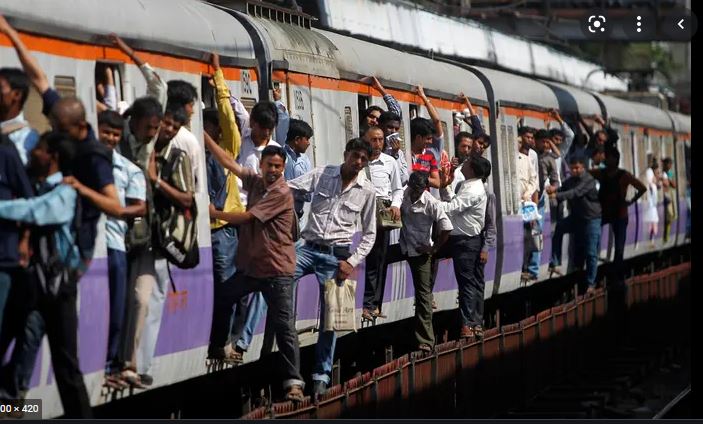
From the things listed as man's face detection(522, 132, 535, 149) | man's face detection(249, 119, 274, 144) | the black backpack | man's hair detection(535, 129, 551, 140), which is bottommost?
the black backpack

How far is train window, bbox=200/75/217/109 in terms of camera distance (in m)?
12.3

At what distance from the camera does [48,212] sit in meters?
9.26

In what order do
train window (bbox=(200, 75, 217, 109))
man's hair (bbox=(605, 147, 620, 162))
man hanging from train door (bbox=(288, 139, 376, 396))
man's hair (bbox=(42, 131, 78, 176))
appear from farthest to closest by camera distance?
man's hair (bbox=(605, 147, 620, 162))
man hanging from train door (bbox=(288, 139, 376, 396))
train window (bbox=(200, 75, 217, 109))
man's hair (bbox=(42, 131, 78, 176))

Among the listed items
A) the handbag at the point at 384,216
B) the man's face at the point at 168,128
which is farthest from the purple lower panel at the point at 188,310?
the handbag at the point at 384,216

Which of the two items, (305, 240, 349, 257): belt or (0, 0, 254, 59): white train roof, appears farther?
(305, 240, 349, 257): belt

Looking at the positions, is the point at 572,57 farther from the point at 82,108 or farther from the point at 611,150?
the point at 82,108

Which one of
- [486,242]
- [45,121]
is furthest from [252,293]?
[486,242]

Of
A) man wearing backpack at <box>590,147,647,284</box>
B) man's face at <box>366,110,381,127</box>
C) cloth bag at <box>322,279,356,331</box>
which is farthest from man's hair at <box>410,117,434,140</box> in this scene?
man wearing backpack at <box>590,147,647,284</box>

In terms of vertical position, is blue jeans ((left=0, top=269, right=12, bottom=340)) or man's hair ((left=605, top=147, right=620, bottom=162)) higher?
man's hair ((left=605, top=147, right=620, bottom=162))

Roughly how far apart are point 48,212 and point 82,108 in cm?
60

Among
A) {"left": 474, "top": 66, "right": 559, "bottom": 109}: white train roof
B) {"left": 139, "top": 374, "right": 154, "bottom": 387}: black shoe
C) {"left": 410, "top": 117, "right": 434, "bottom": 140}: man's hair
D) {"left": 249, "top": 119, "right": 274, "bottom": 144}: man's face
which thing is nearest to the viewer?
{"left": 139, "top": 374, "right": 154, "bottom": 387}: black shoe

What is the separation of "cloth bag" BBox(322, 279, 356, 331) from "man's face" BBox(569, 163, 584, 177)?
10.3 m

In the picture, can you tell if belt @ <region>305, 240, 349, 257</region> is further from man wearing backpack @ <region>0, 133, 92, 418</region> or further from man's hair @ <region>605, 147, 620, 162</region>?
man's hair @ <region>605, 147, 620, 162</region>

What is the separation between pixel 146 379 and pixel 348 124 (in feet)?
16.8
